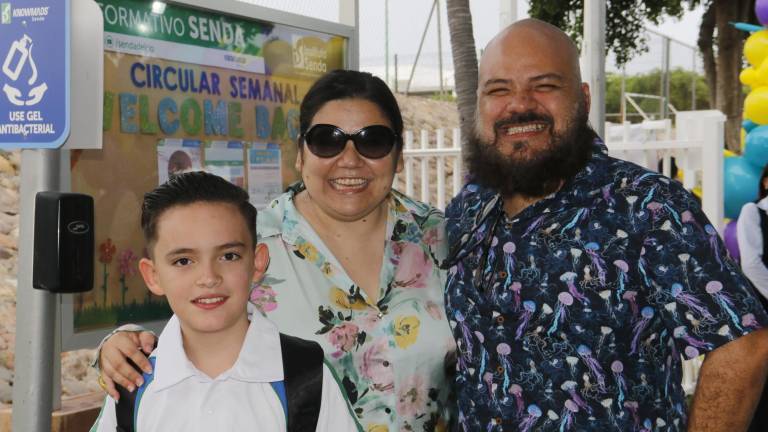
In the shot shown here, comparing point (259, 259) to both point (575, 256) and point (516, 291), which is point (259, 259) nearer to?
point (516, 291)

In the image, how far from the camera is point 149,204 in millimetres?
2193

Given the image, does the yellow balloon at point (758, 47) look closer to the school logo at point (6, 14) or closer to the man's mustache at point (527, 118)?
the man's mustache at point (527, 118)

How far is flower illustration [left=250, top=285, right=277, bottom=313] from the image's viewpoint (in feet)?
8.52

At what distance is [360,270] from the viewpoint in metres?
2.78

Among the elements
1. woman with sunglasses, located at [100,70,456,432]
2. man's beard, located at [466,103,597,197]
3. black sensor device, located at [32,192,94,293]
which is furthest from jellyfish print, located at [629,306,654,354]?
black sensor device, located at [32,192,94,293]

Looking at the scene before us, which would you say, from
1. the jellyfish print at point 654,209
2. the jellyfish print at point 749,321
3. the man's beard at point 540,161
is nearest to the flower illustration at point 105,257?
the man's beard at point 540,161

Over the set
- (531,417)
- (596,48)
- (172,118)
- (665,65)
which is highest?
(665,65)

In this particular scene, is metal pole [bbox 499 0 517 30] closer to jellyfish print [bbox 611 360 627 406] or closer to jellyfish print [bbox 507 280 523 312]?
jellyfish print [bbox 507 280 523 312]

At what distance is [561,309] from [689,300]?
1.16 ft

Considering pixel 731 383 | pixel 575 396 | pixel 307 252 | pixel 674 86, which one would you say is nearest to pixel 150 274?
pixel 307 252

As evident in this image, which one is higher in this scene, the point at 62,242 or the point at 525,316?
the point at 62,242

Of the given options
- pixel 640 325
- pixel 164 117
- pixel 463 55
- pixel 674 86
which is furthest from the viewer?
pixel 674 86

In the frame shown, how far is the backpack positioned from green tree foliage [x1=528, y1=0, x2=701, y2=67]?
18036 millimetres

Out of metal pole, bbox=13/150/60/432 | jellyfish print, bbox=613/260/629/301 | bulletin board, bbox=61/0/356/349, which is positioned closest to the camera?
jellyfish print, bbox=613/260/629/301
